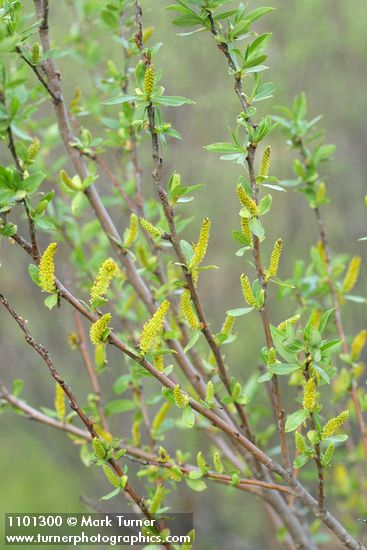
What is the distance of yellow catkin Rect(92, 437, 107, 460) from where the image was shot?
1082 millimetres

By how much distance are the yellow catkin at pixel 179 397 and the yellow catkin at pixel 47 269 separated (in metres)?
Result: 0.25

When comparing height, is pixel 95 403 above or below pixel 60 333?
above

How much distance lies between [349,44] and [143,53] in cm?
249

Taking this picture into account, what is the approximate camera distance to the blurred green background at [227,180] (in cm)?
315

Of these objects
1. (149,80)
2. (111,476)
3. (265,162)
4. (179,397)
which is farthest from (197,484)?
(149,80)

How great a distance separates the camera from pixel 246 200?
100cm

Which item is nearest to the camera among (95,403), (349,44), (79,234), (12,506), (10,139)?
(10,139)

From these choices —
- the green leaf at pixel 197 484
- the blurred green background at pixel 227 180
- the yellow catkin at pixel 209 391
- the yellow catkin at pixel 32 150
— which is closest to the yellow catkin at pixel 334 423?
the yellow catkin at pixel 209 391

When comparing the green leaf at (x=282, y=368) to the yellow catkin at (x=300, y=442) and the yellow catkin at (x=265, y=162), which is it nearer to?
the yellow catkin at (x=300, y=442)

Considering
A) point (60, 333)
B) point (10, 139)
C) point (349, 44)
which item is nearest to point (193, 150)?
point (349, 44)

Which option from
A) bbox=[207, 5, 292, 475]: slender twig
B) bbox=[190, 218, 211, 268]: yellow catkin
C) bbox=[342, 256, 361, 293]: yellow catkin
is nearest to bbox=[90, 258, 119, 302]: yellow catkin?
bbox=[190, 218, 211, 268]: yellow catkin

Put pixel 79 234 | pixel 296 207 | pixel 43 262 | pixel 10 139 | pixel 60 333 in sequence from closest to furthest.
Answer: pixel 43 262, pixel 10 139, pixel 79 234, pixel 296 207, pixel 60 333

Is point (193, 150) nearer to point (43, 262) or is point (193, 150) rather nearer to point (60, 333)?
point (60, 333)

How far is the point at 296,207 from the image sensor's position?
11.1 ft
